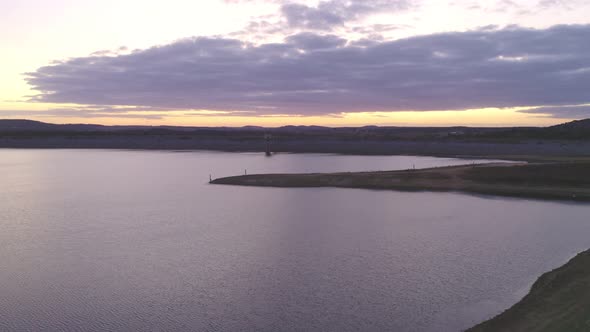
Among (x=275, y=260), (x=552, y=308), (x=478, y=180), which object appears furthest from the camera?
(x=478, y=180)

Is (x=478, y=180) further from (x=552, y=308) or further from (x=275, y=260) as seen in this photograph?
(x=552, y=308)

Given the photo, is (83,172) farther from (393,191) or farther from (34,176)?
(393,191)

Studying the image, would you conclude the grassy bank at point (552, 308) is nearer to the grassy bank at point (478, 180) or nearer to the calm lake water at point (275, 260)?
the calm lake water at point (275, 260)

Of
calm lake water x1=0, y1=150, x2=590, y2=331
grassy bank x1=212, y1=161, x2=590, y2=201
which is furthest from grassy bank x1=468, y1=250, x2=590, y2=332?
grassy bank x1=212, y1=161, x2=590, y2=201

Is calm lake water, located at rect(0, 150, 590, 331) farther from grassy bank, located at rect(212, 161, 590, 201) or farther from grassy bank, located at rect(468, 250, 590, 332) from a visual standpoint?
grassy bank, located at rect(212, 161, 590, 201)

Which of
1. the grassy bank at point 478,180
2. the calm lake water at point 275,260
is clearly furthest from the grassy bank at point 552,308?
the grassy bank at point 478,180

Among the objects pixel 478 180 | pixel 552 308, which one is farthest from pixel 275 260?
pixel 478 180

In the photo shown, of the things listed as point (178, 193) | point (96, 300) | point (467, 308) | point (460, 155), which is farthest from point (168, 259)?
point (460, 155)
